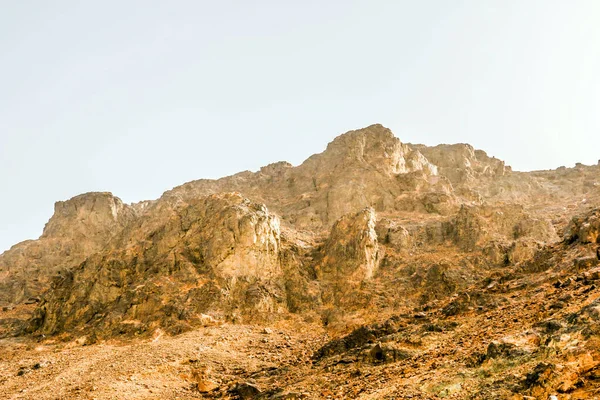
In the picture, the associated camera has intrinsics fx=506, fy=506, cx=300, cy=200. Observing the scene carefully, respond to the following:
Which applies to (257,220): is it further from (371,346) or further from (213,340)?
(371,346)

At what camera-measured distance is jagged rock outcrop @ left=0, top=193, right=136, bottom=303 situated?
50.3 meters

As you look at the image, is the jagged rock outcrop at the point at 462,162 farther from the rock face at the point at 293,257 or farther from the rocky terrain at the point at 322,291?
the rock face at the point at 293,257

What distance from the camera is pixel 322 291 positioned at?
118 feet

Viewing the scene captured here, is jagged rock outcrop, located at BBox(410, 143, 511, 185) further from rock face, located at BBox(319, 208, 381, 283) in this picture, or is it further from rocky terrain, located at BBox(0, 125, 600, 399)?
rock face, located at BBox(319, 208, 381, 283)

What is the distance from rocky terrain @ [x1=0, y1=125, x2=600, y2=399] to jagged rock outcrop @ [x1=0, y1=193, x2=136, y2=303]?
0.21 meters

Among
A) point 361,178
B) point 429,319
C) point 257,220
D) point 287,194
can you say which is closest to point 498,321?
point 429,319

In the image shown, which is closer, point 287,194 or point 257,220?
point 257,220

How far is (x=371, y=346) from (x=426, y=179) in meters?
38.9

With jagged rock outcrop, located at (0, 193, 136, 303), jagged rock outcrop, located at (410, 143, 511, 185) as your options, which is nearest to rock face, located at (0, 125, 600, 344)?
jagged rock outcrop, located at (0, 193, 136, 303)

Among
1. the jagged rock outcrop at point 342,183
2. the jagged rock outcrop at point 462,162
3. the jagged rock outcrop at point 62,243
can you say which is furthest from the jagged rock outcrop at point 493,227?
the jagged rock outcrop at point 62,243

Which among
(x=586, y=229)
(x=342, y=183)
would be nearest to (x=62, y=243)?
(x=342, y=183)

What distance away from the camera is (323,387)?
58.0 ft

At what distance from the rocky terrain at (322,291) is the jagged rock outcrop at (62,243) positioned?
21cm

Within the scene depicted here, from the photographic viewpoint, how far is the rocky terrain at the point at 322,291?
1617 centimetres
